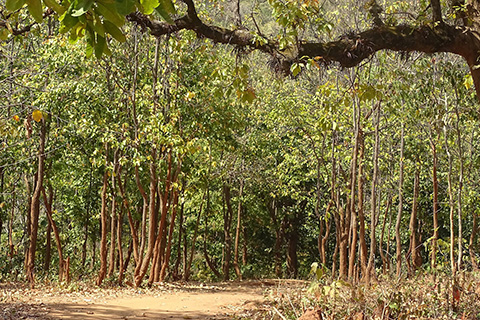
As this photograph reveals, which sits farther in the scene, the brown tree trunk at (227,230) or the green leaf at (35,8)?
the brown tree trunk at (227,230)

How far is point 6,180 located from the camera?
15984 millimetres

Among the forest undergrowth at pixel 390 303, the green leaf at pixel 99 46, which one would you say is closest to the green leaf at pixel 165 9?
the green leaf at pixel 99 46

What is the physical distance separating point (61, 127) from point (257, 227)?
1219 centimetres

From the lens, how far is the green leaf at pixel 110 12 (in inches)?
69.9

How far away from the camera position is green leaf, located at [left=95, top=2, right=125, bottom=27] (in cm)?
178

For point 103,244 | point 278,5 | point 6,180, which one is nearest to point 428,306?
point 278,5

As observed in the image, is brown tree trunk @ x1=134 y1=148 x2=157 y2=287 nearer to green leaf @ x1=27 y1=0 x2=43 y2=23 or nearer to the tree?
the tree

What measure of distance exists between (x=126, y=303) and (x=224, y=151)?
8953 mm

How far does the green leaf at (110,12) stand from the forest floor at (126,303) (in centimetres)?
561

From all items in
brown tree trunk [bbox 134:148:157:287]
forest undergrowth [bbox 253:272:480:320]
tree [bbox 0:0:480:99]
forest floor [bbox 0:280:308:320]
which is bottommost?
forest floor [bbox 0:280:308:320]

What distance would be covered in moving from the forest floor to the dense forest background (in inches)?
31.3

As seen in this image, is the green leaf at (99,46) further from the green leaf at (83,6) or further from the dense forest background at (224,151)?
the dense forest background at (224,151)

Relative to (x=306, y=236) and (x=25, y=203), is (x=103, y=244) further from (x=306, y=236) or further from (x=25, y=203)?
(x=306, y=236)

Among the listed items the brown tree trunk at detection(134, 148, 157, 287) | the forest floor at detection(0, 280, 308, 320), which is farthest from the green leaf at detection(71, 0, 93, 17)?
the brown tree trunk at detection(134, 148, 157, 287)
